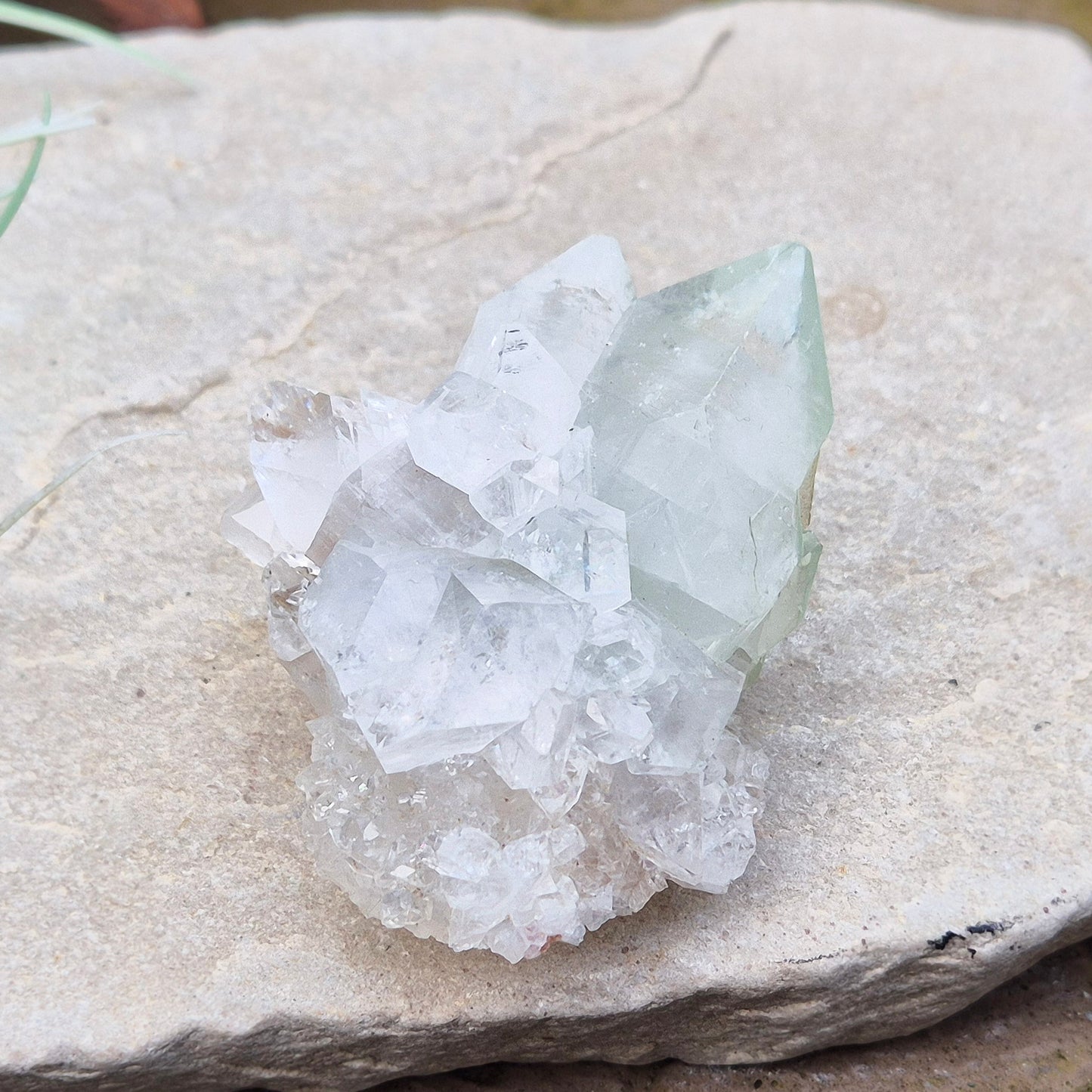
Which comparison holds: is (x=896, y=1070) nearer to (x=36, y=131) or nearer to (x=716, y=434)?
(x=716, y=434)

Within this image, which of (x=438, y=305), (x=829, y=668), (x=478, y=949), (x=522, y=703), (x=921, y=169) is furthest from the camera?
(x=921, y=169)

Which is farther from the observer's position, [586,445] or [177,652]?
[177,652]

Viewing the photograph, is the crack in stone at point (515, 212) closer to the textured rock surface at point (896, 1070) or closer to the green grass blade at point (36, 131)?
the green grass blade at point (36, 131)

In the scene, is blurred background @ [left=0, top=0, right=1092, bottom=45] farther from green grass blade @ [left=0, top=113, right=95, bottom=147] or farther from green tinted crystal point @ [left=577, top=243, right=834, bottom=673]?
A: green tinted crystal point @ [left=577, top=243, right=834, bottom=673]

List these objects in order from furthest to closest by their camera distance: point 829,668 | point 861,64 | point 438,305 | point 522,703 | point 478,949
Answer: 1. point 861,64
2. point 438,305
3. point 829,668
4. point 478,949
5. point 522,703

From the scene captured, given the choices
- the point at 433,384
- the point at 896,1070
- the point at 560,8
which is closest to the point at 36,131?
the point at 433,384

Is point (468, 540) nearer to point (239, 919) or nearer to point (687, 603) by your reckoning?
point (687, 603)

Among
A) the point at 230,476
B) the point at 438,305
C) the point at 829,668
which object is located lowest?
the point at 829,668

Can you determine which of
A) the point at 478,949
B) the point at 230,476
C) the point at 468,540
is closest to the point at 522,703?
the point at 468,540
